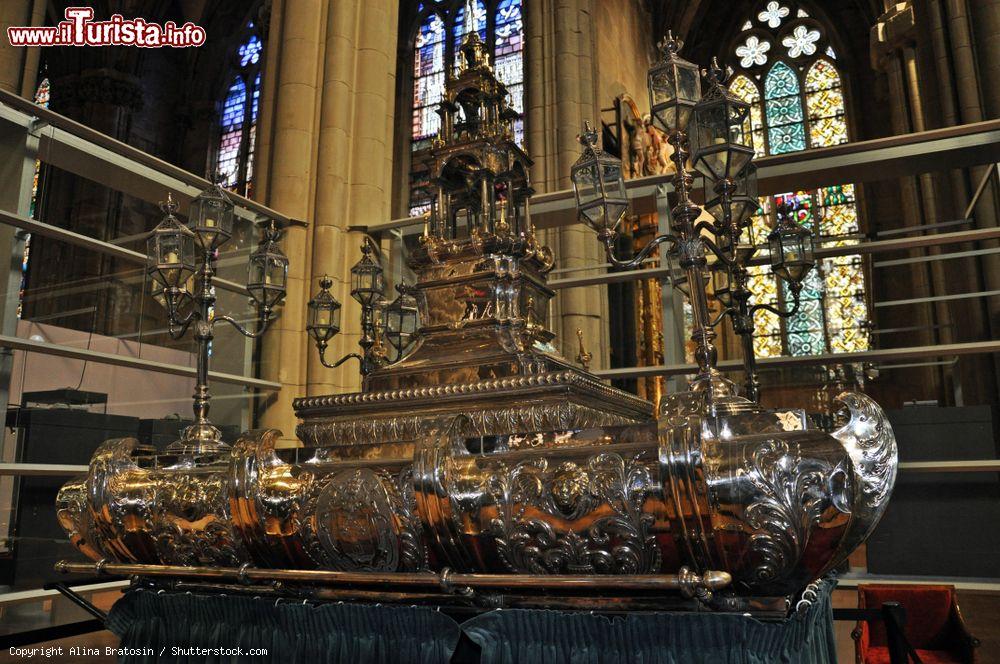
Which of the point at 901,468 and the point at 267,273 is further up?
the point at 267,273

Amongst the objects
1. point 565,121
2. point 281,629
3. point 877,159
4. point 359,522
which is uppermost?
point 565,121

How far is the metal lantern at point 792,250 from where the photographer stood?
15.8 ft

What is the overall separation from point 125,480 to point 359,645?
3.32 feet

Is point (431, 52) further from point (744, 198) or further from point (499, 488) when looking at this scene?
point (499, 488)

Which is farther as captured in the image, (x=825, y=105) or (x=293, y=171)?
(x=825, y=105)

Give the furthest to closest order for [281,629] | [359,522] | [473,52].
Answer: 1. [473,52]
2. [281,629]
3. [359,522]

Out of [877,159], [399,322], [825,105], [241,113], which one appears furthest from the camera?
[241,113]

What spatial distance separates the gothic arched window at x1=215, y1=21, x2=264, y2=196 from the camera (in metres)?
20.1

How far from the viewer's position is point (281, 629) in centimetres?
215

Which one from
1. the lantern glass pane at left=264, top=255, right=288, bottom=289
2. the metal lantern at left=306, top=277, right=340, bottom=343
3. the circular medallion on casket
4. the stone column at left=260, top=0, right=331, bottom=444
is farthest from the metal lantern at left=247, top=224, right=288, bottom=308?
the stone column at left=260, top=0, right=331, bottom=444

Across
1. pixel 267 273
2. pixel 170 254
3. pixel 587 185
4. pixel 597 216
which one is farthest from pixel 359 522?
pixel 267 273

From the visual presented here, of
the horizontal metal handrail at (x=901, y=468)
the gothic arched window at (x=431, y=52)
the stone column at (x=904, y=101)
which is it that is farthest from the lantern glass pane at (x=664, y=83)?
the gothic arched window at (x=431, y=52)

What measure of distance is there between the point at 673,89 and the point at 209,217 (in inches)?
88.0

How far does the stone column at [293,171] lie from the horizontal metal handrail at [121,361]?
0.20 metres
